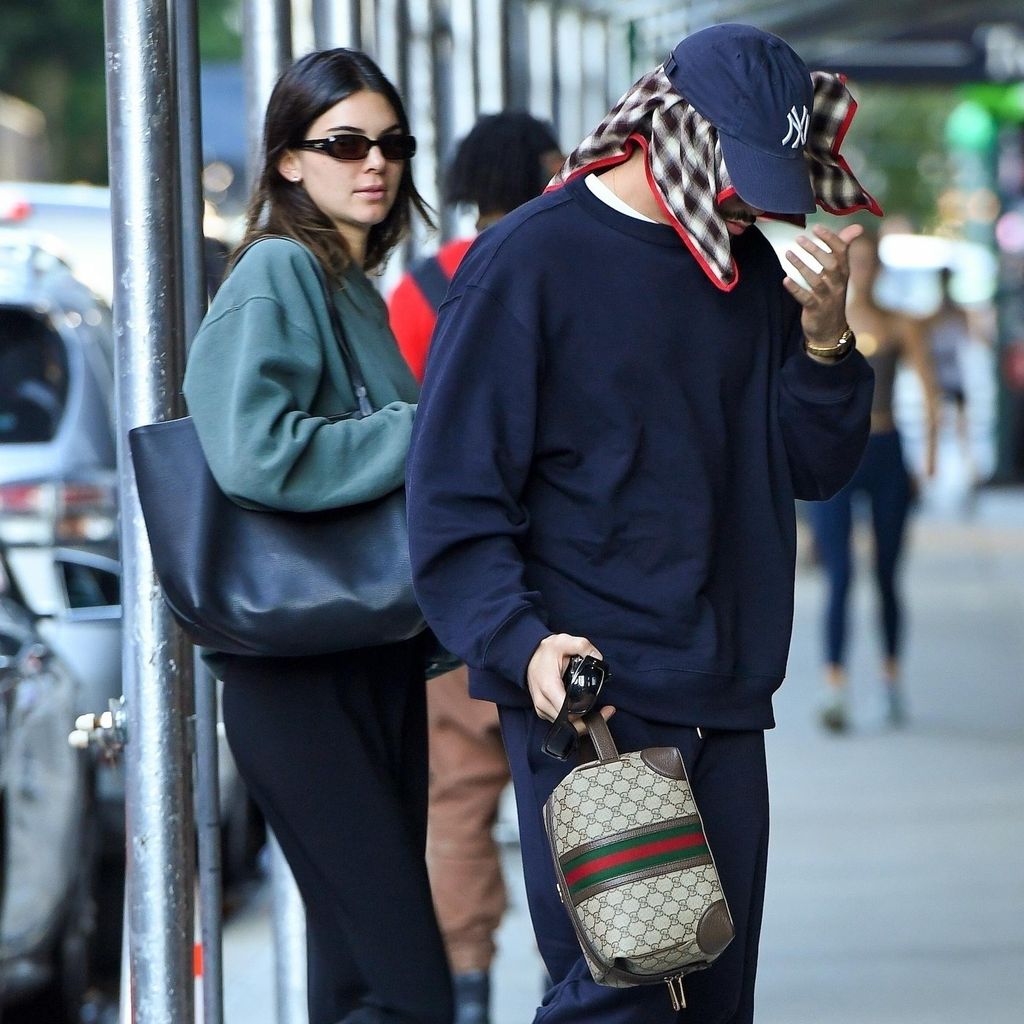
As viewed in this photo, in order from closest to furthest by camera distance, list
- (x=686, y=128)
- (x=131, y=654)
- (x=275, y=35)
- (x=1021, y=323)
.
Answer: (x=686, y=128)
(x=131, y=654)
(x=275, y=35)
(x=1021, y=323)

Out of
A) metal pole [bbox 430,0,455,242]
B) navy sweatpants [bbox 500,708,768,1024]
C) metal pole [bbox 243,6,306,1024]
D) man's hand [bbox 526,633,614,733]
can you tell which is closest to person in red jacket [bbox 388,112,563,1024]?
metal pole [bbox 243,6,306,1024]

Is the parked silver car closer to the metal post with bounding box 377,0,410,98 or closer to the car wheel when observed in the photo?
the car wheel

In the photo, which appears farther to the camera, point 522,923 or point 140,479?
point 522,923

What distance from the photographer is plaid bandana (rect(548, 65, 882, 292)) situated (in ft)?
9.61

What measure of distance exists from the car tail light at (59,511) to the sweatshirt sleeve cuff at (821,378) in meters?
3.82

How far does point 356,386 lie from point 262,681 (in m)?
0.47

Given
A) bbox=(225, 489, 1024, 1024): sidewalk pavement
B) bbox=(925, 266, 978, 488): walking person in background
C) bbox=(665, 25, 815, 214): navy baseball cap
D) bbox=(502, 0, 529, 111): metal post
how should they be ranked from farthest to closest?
bbox=(925, 266, 978, 488): walking person in background
bbox=(502, 0, 529, 111): metal post
bbox=(225, 489, 1024, 1024): sidewalk pavement
bbox=(665, 25, 815, 214): navy baseball cap

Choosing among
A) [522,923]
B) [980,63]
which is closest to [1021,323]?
[980,63]

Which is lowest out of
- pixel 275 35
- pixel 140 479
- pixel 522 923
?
pixel 522 923

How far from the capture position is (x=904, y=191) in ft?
154

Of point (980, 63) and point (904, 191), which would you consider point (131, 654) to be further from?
point (904, 191)

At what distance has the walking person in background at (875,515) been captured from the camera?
8.98m

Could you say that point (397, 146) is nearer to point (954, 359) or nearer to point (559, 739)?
point (559, 739)

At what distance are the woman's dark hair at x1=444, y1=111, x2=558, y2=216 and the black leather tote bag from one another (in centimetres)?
175
